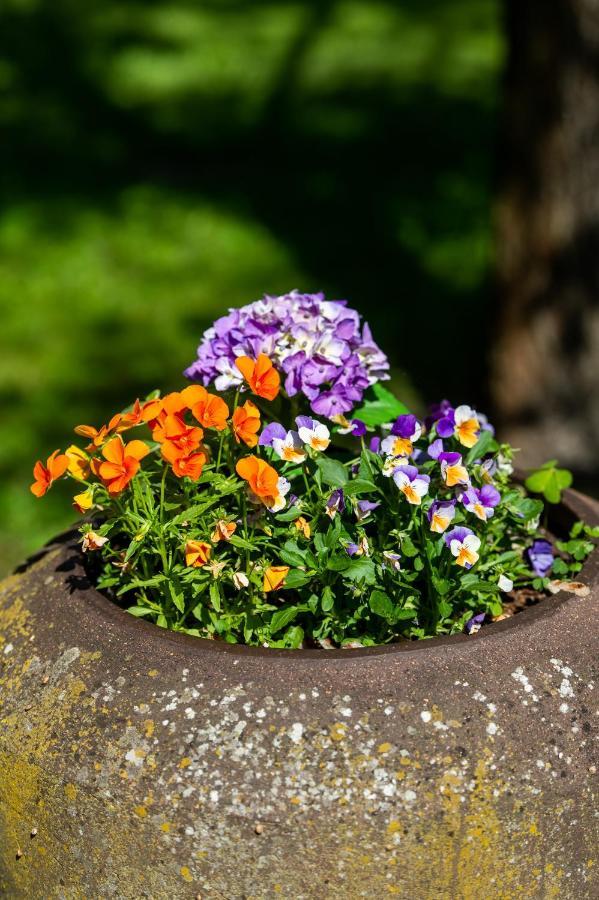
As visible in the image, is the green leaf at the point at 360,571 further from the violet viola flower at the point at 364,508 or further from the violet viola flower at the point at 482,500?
the violet viola flower at the point at 482,500

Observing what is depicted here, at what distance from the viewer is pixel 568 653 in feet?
5.71

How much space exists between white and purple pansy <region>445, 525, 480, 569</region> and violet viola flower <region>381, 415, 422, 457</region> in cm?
17

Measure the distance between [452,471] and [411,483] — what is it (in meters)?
0.09

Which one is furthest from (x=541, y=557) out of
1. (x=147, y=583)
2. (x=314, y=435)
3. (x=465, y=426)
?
(x=147, y=583)

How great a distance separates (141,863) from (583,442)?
313 cm

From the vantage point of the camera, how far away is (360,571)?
182cm

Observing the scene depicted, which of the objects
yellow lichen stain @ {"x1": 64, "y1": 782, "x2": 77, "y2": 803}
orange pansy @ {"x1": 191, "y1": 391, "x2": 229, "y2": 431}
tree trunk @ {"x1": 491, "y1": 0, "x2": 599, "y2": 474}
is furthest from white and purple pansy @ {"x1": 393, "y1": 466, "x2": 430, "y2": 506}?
→ tree trunk @ {"x1": 491, "y1": 0, "x2": 599, "y2": 474}

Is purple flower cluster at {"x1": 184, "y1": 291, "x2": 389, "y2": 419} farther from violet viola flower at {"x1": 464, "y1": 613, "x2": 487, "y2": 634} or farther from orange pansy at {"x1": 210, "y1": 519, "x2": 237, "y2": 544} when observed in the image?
violet viola flower at {"x1": 464, "y1": 613, "x2": 487, "y2": 634}

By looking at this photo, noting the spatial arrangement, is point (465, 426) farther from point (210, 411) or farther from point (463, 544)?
point (210, 411)

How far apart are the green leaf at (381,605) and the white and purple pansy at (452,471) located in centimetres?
22

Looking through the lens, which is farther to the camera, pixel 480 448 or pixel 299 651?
pixel 480 448

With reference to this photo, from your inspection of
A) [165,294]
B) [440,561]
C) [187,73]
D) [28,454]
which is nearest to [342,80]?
[187,73]

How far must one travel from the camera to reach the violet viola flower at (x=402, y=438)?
190 centimetres

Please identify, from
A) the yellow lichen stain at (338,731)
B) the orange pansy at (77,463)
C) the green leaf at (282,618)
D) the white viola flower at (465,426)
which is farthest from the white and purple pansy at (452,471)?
the orange pansy at (77,463)
